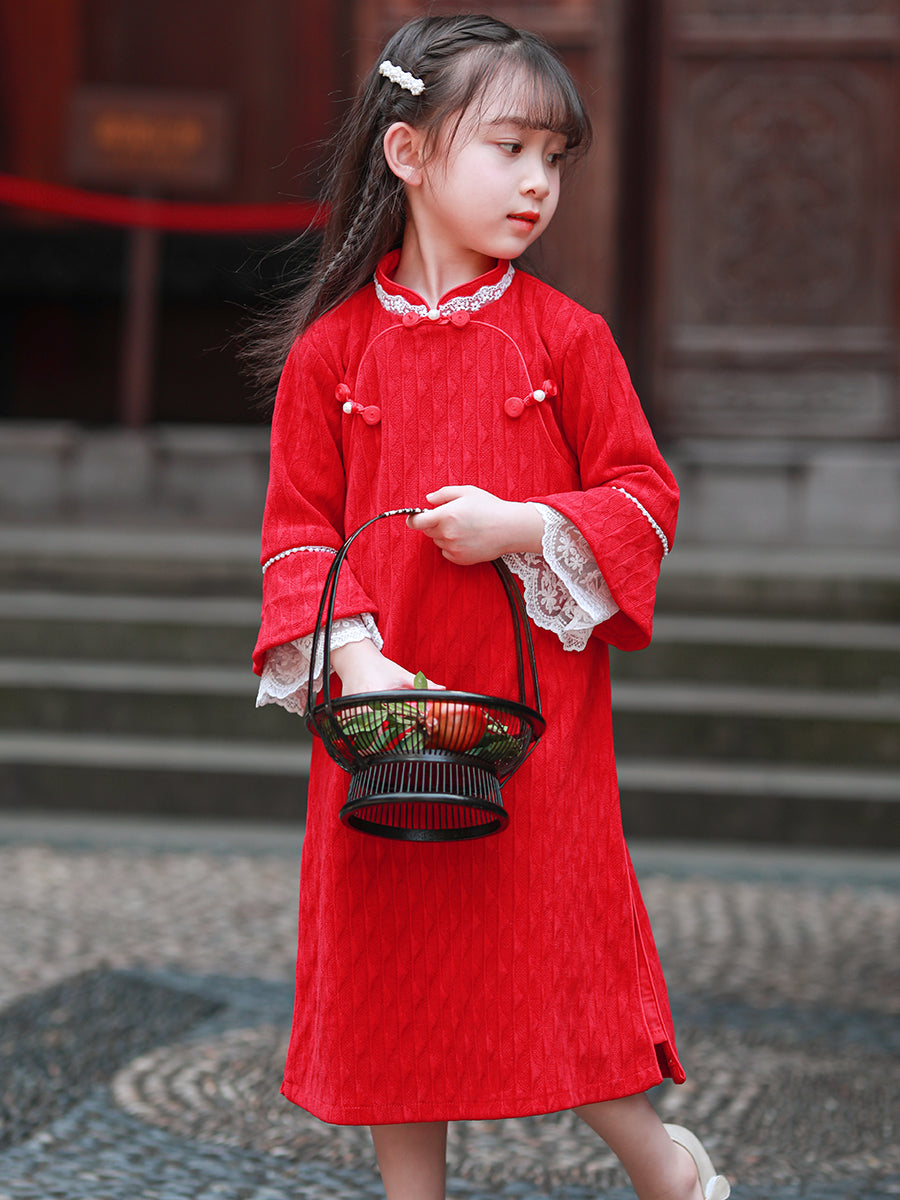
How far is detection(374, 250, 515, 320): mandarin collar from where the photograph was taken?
188 centimetres

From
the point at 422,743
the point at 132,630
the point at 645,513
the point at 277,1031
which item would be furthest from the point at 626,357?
the point at 422,743

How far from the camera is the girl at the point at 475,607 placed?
1810 mm

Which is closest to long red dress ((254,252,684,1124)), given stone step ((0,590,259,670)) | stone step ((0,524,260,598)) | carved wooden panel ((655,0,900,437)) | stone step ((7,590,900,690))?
stone step ((7,590,900,690))

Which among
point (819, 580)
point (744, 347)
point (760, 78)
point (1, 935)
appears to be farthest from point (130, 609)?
point (760, 78)

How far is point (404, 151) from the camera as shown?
6.21 feet

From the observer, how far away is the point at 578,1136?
8.77ft

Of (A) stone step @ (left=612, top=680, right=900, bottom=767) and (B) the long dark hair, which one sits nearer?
(B) the long dark hair

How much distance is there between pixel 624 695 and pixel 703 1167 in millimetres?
3185

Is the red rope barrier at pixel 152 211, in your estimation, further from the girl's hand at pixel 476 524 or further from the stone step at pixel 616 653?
the girl's hand at pixel 476 524

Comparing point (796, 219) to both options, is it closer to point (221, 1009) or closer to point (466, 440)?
point (221, 1009)

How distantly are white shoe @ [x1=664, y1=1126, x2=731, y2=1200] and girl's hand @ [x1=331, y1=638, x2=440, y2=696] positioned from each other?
694mm

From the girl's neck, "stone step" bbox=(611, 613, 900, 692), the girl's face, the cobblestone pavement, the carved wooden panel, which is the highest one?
the carved wooden panel

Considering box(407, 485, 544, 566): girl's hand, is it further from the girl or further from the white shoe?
the white shoe

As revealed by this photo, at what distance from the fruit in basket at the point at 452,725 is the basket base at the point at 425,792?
2 centimetres
